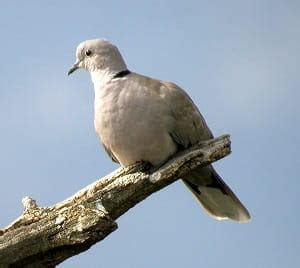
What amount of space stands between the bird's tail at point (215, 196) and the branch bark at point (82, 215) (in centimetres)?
105

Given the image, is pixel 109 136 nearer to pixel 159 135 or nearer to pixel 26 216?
pixel 159 135

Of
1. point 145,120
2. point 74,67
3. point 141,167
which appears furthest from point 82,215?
point 74,67

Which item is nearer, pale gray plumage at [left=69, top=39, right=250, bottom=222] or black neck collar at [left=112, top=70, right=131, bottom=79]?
pale gray plumage at [left=69, top=39, right=250, bottom=222]

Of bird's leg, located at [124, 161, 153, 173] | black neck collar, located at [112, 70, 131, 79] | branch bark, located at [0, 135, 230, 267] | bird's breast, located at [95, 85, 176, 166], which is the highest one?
black neck collar, located at [112, 70, 131, 79]

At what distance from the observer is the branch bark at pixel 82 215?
632 cm

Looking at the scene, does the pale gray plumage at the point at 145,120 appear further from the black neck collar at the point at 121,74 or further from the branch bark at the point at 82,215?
the branch bark at the point at 82,215

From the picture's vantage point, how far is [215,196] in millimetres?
8125

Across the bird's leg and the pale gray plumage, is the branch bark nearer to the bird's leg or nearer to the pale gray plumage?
the bird's leg

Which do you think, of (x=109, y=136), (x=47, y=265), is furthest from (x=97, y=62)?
(x=47, y=265)

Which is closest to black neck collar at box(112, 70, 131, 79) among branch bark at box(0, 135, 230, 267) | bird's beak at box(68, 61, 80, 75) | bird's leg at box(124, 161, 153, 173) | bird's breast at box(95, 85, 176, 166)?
bird's breast at box(95, 85, 176, 166)

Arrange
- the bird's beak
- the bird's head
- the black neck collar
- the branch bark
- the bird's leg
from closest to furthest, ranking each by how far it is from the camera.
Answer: the branch bark < the bird's leg < the black neck collar < the bird's head < the bird's beak

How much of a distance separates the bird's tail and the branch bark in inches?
41.2

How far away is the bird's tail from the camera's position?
802 centimetres

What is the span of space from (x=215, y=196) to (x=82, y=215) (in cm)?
204
